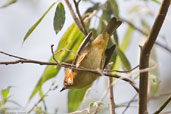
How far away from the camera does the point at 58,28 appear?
65.9 inches

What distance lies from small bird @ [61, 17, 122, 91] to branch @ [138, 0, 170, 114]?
12.6 inches

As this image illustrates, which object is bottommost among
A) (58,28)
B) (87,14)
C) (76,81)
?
(76,81)

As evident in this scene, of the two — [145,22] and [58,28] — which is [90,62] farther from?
[145,22]

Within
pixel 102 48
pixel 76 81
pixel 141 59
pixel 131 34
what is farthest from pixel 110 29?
pixel 131 34

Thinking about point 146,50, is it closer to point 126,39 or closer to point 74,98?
point 74,98

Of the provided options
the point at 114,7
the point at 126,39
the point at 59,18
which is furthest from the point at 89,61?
the point at 126,39

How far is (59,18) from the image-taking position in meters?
1.73

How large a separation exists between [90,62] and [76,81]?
136 millimetres

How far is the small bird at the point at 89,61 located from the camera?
1.68 m

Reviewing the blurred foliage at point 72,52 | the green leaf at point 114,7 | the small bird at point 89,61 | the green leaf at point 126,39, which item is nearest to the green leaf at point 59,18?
the blurred foliage at point 72,52

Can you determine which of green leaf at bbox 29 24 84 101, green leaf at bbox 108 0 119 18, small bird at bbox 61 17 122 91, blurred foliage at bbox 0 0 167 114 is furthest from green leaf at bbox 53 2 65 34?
green leaf at bbox 108 0 119 18

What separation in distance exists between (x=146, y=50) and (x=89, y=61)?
20.5 inches

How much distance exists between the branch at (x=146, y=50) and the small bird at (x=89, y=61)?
0.32 m

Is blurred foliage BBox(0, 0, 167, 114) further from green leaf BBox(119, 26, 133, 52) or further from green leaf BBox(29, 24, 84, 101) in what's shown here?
green leaf BBox(119, 26, 133, 52)
